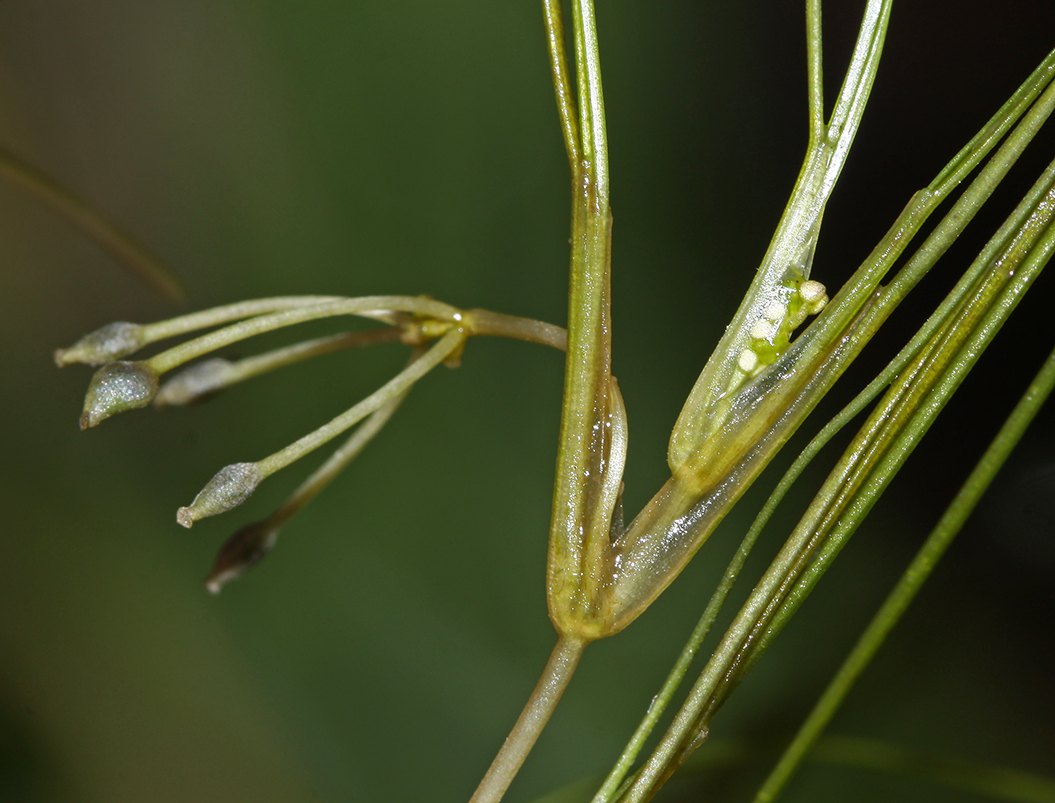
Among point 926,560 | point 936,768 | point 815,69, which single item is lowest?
point 936,768

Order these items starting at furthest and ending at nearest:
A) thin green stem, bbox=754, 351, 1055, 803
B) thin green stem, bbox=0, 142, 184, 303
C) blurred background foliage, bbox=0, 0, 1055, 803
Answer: blurred background foliage, bbox=0, 0, 1055, 803
thin green stem, bbox=0, 142, 184, 303
thin green stem, bbox=754, 351, 1055, 803

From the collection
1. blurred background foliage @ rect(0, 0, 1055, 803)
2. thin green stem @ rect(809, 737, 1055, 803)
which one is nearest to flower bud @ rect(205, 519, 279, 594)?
thin green stem @ rect(809, 737, 1055, 803)

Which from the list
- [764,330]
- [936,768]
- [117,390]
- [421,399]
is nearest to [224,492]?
[117,390]

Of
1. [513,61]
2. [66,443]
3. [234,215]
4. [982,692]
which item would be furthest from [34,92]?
[982,692]

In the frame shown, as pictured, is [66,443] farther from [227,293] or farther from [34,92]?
[34,92]

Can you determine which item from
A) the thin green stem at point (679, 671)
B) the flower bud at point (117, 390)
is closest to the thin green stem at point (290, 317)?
the flower bud at point (117, 390)

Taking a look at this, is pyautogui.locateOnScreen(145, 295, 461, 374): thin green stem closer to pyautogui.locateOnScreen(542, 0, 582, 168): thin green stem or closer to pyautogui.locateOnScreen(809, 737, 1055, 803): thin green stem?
pyautogui.locateOnScreen(542, 0, 582, 168): thin green stem

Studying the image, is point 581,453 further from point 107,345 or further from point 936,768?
point 936,768
